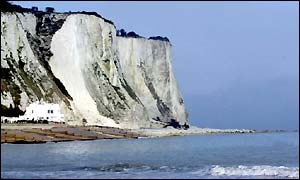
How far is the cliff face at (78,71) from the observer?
57281 millimetres

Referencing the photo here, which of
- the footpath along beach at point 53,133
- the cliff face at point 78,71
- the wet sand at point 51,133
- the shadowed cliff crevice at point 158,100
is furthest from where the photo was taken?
the shadowed cliff crevice at point 158,100

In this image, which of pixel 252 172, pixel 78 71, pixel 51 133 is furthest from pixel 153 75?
pixel 252 172

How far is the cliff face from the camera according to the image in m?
57.3

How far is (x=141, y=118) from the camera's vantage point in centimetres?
7356

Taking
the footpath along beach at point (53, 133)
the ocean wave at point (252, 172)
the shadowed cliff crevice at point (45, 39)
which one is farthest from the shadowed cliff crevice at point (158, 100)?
the ocean wave at point (252, 172)

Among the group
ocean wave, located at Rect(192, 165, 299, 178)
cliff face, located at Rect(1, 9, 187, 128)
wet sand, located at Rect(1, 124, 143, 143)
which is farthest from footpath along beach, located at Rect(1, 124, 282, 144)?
ocean wave, located at Rect(192, 165, 299, 178)

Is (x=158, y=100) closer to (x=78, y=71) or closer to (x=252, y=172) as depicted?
(x=78, y=71)

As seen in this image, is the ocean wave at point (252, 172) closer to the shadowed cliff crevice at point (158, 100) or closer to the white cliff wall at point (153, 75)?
the white cliff wall at point (153, 75)

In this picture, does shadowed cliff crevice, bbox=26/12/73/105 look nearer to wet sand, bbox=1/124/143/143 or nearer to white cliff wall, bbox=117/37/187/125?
wet sand, bbox=1/124/143/143

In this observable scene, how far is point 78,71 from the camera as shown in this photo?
216 feet

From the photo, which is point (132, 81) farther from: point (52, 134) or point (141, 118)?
point (52, 134)

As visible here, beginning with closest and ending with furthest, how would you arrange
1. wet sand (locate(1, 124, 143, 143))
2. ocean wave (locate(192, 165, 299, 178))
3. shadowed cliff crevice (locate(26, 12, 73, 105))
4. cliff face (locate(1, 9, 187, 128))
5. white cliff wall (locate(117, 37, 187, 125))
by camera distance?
ocean wave (locate(192, 165, 299, 178)) < wet sand (locate(1, 124, 143, 143)) < cliff face (locate(1, 9, 187, 128)) < shadowed cliff crevice (locate(26, 12, 73, 105)) < white cliff wall (locate(117, 37, 187, 125))

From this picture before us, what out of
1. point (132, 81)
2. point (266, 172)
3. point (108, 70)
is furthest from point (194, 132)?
point (266, 172)

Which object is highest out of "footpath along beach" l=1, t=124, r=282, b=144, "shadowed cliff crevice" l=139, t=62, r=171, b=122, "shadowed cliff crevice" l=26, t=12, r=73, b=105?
"shadowed cliff crevice" l=26, t=12, r=73, b=105
